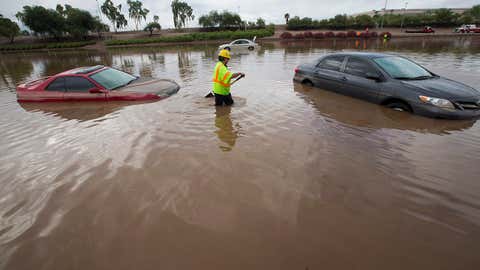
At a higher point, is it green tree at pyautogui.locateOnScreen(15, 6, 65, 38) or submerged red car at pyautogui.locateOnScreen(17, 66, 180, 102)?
green tree at pyautogui.locateOnScreen(15, 6, 65, 38)

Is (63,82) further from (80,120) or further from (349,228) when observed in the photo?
(349,228)

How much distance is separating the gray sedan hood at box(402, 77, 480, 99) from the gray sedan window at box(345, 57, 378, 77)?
959 millimetres

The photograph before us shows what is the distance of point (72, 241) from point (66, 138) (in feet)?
11.1

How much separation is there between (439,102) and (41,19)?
262 feet

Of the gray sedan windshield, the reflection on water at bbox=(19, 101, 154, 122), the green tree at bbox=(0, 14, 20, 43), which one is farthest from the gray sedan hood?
the green tree at bbox=(0, 14, 20, 43)

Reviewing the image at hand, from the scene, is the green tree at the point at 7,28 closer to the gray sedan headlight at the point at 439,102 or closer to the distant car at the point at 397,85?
the distant car at the point at 397,85

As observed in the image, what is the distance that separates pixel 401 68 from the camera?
584 cm

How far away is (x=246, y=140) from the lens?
4641mm

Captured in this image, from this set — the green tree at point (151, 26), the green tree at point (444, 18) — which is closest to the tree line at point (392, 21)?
the green tree at point (444, 18)

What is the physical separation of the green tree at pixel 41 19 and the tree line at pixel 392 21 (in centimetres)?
6022

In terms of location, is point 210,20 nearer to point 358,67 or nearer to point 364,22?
point 364,22

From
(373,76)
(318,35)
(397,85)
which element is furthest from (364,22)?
(397,85)

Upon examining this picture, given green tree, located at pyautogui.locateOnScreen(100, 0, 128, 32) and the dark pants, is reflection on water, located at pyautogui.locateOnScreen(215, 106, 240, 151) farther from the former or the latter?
green tree, located at pyautogui.locateOnScreen(100, 0, 128, 32)

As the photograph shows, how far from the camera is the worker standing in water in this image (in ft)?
18.7
